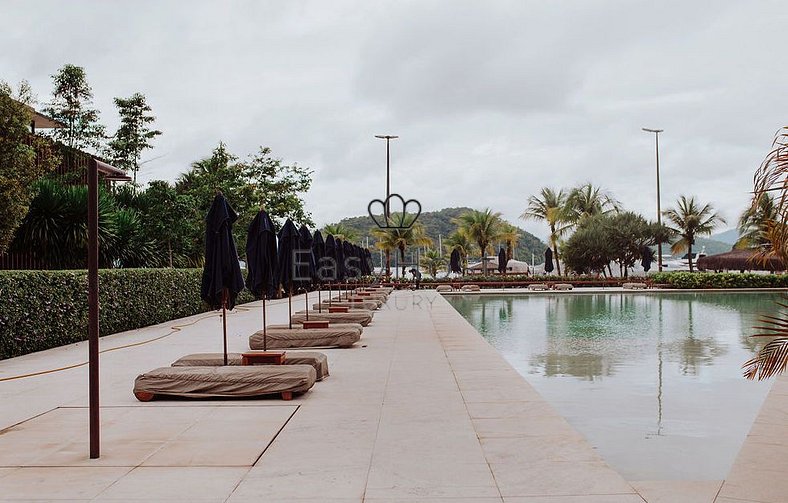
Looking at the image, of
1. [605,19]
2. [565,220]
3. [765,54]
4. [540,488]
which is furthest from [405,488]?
[565,220]

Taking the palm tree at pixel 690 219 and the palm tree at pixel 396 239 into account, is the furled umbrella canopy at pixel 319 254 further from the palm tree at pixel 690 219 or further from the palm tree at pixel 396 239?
the palm tree at pixel 690 219

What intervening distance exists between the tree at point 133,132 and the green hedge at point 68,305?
14120 millimetres

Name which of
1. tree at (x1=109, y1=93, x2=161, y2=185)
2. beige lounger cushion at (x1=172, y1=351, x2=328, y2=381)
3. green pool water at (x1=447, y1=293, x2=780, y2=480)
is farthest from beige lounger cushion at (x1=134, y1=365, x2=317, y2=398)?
tree at (x1=109, y1=93, x2=161, y2=185)

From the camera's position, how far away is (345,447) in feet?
17.8

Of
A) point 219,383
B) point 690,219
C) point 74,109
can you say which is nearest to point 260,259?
point 219,383

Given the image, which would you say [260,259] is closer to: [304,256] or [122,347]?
[122,347]

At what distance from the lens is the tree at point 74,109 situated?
28.0 m

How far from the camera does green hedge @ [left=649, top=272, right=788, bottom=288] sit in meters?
36.1

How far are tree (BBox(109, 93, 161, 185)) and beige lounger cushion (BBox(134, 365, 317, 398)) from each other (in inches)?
973

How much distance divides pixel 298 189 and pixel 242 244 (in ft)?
28.7

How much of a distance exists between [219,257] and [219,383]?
1336 mm

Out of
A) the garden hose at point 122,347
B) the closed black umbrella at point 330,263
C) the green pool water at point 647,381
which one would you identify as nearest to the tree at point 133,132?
the garden hose at point 122,347

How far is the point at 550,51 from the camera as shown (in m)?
18.4

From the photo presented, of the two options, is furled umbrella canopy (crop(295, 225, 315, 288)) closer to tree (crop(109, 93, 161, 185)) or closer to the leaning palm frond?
the leaning palm frond
